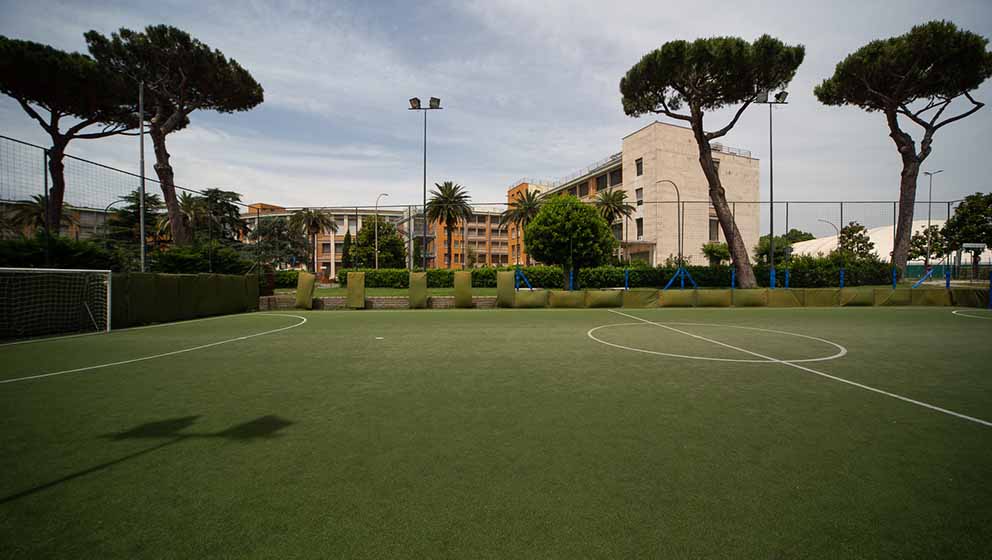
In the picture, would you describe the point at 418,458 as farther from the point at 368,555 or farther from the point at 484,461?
the point at 368,555

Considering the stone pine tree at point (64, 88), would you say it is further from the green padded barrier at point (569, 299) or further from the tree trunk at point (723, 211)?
the tree trunk at point (723, 211)

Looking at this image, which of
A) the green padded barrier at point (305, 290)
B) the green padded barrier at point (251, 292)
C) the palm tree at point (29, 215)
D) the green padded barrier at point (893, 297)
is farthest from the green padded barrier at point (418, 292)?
the green padded barrier at point (893, 297)

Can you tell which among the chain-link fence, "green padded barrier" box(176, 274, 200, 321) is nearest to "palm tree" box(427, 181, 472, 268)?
the chain-link fence

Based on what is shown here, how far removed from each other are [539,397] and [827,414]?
328 cm

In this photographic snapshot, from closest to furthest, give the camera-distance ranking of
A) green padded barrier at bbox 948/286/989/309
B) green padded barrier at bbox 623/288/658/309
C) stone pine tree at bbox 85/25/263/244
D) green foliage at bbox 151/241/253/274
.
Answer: green padded barrier at bbox 948/286/989/309, green foliage at bbox 151/241/253/274, green padded barrier at bbox 623/288/658/309, stone pine tree at bbox 85/25/263/244

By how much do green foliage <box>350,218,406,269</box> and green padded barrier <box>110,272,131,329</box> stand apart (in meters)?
52.2

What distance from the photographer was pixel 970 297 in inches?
783

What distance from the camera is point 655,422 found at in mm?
4430

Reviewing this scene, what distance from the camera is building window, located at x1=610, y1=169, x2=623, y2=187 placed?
59.7 metres

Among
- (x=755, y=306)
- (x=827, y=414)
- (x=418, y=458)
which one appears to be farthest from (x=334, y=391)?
(x=755, y=306)

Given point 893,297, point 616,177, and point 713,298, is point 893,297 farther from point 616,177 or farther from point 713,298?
point 616,177

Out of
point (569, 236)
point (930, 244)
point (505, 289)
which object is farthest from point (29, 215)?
point (930, 244)

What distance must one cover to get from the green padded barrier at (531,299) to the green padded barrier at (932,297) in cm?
1832

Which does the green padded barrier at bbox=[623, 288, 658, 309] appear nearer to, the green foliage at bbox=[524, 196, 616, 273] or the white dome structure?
the green foliage at bbox=[524, 196, 616, 273]
